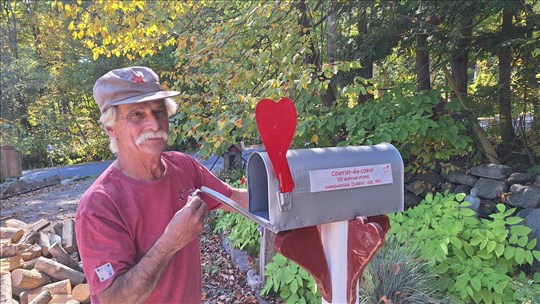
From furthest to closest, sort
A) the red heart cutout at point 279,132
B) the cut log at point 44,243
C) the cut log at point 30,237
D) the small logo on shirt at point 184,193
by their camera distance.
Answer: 1. the cut log at point 30,237
2. the cut log at point 44,243
3. the small logo on shirt at point 184,193
4. the red heart cutout at point 279,132

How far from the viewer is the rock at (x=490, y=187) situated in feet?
12.2

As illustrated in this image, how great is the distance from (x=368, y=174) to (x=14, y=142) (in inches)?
584

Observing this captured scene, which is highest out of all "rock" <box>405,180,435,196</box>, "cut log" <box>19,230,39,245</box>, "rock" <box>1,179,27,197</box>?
"rock" <box>405,180,435,196</box>

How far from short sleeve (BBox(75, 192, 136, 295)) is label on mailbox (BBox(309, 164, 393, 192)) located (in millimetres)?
678

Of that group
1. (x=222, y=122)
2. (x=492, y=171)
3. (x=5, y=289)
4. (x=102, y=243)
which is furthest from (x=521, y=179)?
(x=5, y=289)

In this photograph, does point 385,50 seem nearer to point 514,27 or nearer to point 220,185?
point 514,27

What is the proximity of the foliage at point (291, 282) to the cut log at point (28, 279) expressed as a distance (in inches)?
87.6

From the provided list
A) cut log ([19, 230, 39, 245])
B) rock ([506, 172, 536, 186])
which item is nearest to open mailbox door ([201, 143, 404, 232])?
rock ([506, 172, 536, 186])

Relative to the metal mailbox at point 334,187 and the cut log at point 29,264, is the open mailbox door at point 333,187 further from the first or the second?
the cut log at point 29,264

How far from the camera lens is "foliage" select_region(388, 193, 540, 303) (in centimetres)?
247

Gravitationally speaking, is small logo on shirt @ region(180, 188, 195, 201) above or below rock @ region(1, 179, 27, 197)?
above

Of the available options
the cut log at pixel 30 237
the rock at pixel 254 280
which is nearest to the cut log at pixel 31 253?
the cut log at pixel 30 237

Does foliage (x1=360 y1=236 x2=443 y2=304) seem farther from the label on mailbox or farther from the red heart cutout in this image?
the red heart cutout

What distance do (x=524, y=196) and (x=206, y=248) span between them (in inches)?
134
